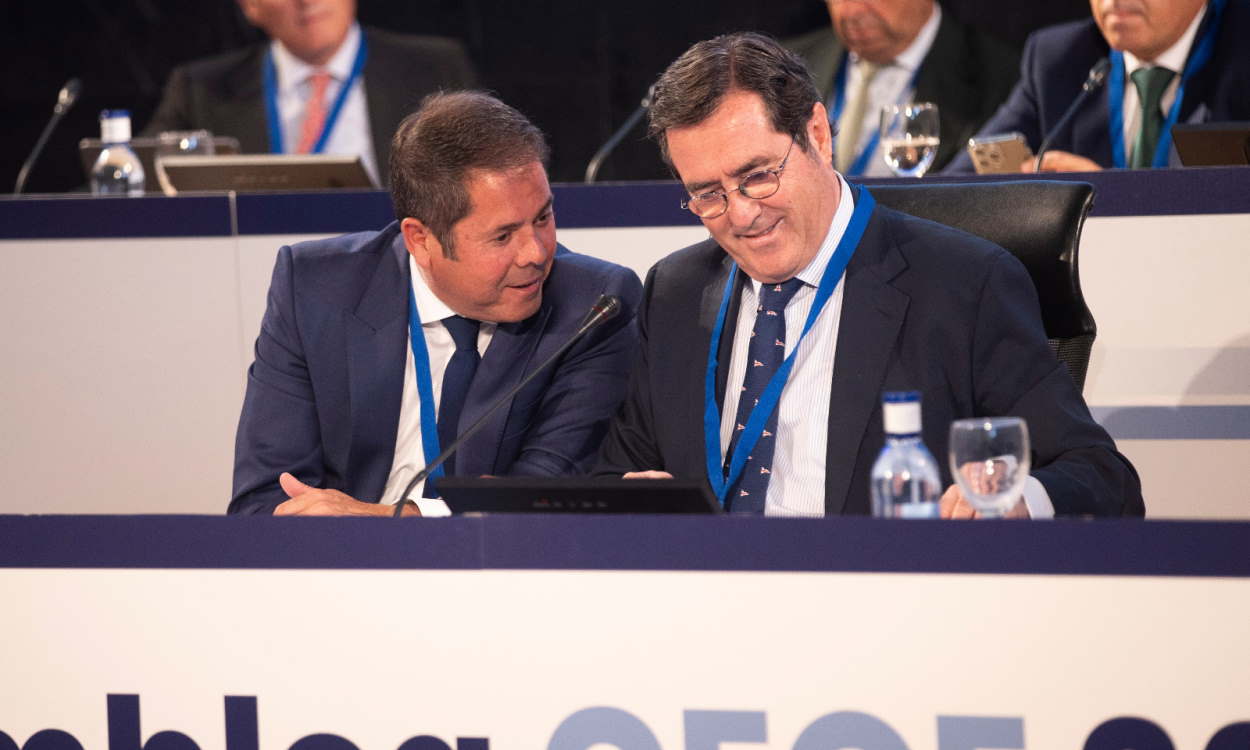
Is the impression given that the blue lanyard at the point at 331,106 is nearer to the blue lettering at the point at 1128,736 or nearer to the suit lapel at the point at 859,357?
the suit lapel at the point at 859,357

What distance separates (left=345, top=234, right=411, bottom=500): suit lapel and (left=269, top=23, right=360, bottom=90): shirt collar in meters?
2.99

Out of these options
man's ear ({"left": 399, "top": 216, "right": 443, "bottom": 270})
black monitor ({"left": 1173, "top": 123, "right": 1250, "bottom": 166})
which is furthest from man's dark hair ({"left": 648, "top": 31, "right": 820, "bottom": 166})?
black monitor ({"left": 1173, "top": 123, "right": 1250, "bottom": 166})

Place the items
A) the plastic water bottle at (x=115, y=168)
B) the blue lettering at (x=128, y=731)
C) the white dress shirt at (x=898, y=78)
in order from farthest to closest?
the white dress shirt at (x=898, y=78)
the plastic water bottle at (x=115, y=168)
the blue lettering at (x=128, y=731)

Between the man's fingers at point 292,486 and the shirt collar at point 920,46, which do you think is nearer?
the man's fingers at point 292,486

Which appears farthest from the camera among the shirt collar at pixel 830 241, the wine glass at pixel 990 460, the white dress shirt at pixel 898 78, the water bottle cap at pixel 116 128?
the white dress shirt at pixel 898 78

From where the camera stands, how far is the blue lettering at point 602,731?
1.56 m

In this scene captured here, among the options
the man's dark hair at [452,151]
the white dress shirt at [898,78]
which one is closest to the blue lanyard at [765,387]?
the man's dark hair at [452,151]

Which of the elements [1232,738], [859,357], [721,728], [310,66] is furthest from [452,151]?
[310,66]

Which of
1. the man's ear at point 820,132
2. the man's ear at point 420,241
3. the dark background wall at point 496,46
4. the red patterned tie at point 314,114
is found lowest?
the man's ear at point 420,241

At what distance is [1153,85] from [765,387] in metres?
2.11

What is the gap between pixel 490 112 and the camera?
2643 mm

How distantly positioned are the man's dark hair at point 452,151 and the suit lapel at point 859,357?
2.07 ft

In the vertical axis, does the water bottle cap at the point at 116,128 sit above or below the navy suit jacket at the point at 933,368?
above

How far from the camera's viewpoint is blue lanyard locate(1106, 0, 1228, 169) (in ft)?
12.8
